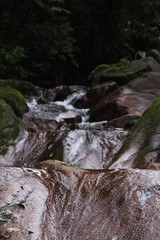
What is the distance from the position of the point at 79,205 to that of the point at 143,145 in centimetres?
221

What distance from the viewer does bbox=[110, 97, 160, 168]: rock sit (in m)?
4.58

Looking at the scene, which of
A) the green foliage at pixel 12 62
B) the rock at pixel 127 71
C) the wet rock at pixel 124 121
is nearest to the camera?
the wet rock at pixel 124 121

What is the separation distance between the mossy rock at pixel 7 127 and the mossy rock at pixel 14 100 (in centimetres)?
86

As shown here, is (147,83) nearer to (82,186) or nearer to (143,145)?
(143,145)

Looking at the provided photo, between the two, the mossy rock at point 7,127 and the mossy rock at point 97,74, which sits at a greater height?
the mossy rock at point 97,74

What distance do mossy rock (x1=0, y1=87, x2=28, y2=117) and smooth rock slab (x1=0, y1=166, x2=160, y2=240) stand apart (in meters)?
4.60

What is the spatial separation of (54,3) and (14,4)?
1.83m

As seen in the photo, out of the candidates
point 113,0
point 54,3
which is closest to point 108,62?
point 113,0

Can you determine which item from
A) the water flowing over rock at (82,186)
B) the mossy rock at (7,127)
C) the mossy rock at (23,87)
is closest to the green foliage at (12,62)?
the mossy rock at (23,87)

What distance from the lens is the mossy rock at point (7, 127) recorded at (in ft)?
20.7

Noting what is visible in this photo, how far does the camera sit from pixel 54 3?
14.0 metres

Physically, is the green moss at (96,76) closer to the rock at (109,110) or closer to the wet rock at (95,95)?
the wet rock at (95,95)

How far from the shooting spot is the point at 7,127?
21.9 feet

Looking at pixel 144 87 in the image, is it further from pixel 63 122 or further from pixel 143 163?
pixel 143 163
